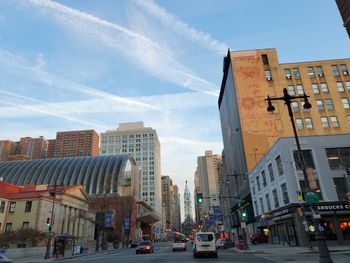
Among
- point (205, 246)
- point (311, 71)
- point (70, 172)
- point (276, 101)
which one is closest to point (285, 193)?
point (205, 246)

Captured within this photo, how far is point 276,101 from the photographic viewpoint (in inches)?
2771

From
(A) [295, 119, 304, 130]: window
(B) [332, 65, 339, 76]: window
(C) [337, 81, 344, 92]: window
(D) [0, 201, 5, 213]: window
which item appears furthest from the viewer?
(B) [332, 65, 339, 76]: window

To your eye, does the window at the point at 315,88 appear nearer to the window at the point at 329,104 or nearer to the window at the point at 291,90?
the window at the point at 329,104

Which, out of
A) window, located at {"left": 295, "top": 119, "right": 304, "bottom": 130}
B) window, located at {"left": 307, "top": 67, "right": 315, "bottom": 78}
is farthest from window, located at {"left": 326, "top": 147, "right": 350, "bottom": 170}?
window, located at {"left": 307, "top": 67, "right": 315, "bottom": 78}

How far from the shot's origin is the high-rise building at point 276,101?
66.8 m

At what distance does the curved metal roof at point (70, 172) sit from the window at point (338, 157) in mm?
92421

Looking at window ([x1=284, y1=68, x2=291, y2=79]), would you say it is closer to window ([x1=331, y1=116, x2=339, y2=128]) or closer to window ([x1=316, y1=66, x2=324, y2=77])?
window ([x1=316, y1=66, x2=324, y2=77])

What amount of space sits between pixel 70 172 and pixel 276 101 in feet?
301

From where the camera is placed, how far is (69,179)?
124m

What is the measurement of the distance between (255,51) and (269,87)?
10.7 m

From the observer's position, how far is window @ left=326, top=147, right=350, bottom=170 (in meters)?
37.0

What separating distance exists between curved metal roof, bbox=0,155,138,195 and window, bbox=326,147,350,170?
92421 millimetres

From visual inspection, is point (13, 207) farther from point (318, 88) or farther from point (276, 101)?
point (318, 88)

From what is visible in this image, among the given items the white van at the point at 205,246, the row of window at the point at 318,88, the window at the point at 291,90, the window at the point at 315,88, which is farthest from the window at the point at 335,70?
the white van at the point at 205,246
